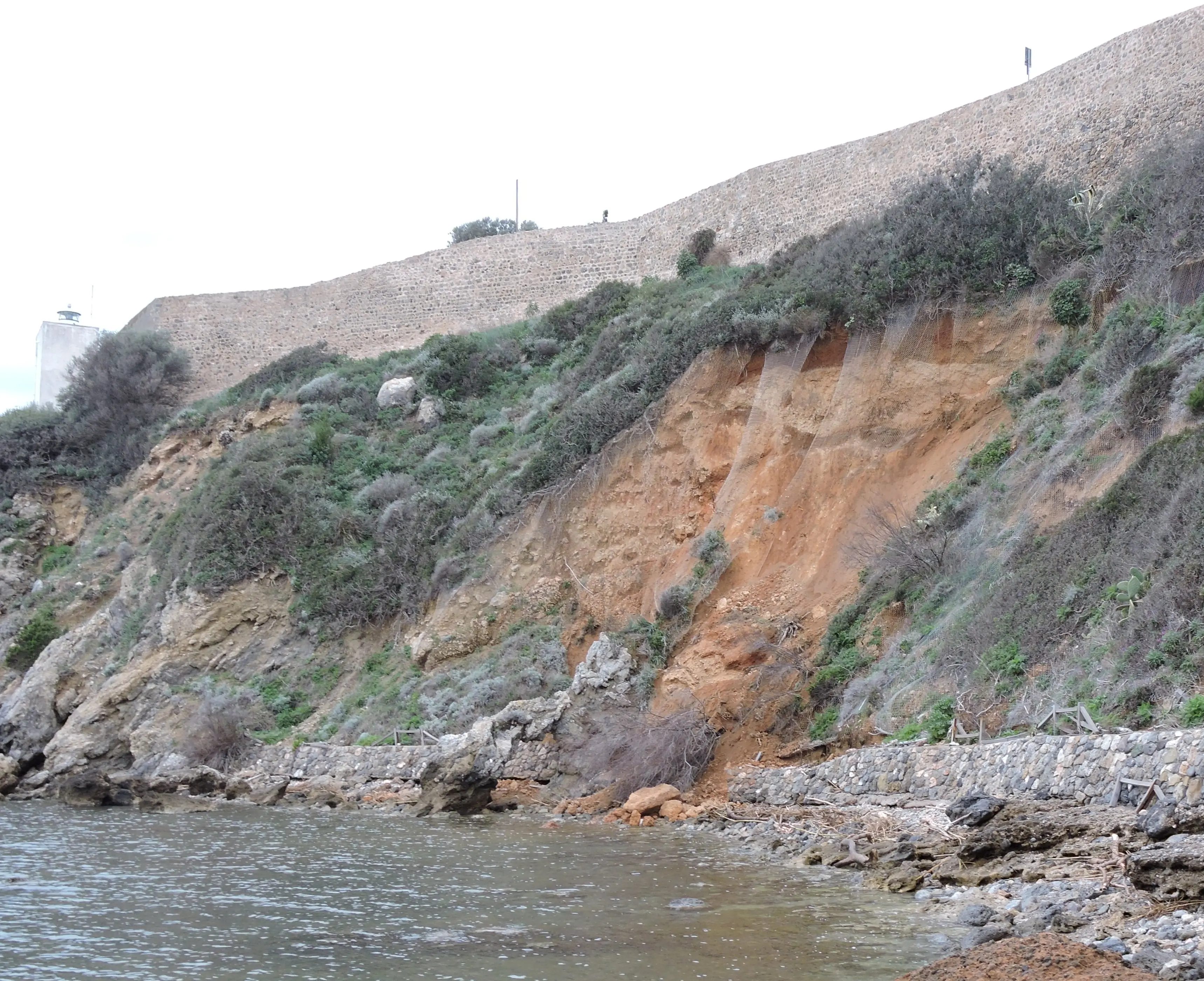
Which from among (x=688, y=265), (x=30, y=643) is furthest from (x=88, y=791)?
(x=688, y=265)

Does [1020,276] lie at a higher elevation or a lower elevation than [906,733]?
higher

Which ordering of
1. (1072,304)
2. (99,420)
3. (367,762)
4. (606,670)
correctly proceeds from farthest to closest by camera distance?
(99,420) → (367,762) → (1072,304) → (606,670)

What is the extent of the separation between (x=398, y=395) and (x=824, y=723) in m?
18.2

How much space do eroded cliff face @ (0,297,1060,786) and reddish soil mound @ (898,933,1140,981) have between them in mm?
8829

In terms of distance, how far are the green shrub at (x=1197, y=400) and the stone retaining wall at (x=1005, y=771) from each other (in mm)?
4658

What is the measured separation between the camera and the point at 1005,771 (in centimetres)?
975

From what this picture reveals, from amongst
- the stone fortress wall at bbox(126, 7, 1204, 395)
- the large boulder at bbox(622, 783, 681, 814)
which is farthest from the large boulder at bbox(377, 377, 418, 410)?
the large boulder at bbox(622, 783, 681, 814)

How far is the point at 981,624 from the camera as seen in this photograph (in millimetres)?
12617

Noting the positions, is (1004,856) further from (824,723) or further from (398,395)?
(398,395)

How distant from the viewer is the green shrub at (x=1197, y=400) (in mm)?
12203

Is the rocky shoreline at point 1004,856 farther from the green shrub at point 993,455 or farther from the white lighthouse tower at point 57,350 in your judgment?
the white lighthouse tower at point 57,350

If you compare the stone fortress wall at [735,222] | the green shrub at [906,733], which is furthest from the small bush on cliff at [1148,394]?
the stone fortress wall at [735,222]

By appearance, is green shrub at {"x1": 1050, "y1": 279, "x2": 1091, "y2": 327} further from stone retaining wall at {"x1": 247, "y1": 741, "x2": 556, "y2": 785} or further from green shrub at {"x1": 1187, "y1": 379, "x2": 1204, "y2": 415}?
stone retaining wall at {"x1": 247, "y1": 741, "x2": 556, "y2": 785}

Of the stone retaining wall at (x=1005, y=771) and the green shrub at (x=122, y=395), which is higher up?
the green shrub at (x=122, y=395)
